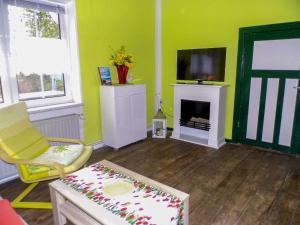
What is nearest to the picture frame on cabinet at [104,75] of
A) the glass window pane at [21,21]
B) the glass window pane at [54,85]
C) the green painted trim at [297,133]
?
the glass window pane at [54,85]

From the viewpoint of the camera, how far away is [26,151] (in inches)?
87.9

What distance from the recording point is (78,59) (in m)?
3.13

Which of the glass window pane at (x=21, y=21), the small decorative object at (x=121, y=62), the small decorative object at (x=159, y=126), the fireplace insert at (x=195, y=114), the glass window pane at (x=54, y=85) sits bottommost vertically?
the small decorative object at (x=159, y=126)

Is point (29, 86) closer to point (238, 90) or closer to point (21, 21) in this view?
point (21, 21)

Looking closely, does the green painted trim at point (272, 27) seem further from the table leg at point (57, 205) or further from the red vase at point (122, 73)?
the table leg at point (57, 205)

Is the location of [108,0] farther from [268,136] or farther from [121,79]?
[268,136]

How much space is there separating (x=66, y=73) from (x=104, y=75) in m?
0.56

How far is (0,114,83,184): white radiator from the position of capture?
2.55 meters

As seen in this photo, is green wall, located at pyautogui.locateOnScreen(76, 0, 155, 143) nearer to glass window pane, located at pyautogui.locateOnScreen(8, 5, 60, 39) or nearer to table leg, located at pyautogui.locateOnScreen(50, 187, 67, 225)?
glass window pane, located at pyautogui.locateOnScreen(8, 5, 60, 39)

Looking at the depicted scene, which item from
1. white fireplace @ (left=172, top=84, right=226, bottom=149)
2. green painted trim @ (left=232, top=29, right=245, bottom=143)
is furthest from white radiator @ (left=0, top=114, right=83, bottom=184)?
green painted trim @ (left=232, top=29, right=245, bottom=143)

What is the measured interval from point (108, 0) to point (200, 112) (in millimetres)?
2331

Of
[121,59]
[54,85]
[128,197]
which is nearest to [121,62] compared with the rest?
[121,59]

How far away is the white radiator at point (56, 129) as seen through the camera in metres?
2.55

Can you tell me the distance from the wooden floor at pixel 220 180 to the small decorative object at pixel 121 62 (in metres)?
1.16
